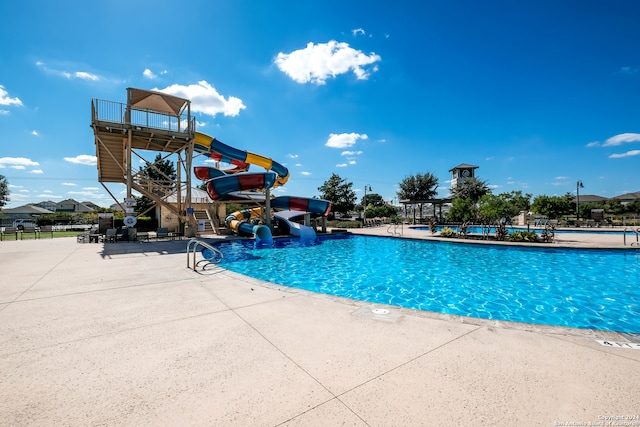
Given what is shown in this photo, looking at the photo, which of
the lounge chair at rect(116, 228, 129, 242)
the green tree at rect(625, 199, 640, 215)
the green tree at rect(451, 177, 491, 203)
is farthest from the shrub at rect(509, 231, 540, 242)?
the green tree at rect(625, 199, 640, 215)

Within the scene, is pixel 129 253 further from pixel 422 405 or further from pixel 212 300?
pixel 422 405

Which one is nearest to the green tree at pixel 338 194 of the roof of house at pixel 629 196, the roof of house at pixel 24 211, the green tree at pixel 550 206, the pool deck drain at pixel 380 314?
the green tree at pixel 550 206

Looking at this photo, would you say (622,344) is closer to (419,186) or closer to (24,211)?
(419,186)

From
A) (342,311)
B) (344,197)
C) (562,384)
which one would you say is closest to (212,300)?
(342,311)

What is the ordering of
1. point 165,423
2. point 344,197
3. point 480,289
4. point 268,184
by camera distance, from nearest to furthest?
point 165,423
point 480,289
point 268,184
point 344,197

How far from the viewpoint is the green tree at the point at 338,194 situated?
40969 millimetres

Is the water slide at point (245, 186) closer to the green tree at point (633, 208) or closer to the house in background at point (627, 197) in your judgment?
the green tree at point (633, 208)

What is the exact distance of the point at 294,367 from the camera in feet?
9.23

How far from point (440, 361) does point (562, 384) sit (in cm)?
99

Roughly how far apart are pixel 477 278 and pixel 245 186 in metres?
13.6

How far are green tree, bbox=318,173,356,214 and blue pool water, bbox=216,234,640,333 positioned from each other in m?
25.8

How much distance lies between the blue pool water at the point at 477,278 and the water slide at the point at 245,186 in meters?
3.80

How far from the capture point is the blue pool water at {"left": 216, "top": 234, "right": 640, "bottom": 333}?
619 cm

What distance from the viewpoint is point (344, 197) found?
4141 centimetres
